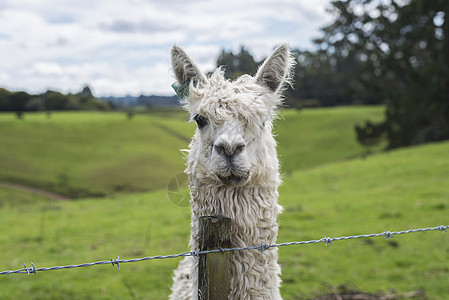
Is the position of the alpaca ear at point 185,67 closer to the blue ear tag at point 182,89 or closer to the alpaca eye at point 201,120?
the blue ear tag at point 182,89

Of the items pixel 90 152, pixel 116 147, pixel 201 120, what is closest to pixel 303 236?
pixel 201 120

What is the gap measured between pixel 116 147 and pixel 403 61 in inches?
1216

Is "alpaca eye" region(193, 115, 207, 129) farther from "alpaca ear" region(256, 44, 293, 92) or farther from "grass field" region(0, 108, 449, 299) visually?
"grass field" region(0, 108, 449, 299)

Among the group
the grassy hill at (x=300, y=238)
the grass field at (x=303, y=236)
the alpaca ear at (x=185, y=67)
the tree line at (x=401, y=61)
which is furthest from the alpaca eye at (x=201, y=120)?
the tree line at (x=401, y=61)

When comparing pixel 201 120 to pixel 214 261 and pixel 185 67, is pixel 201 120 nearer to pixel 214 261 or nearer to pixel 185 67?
pixel 185 67

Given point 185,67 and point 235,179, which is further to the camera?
point 185,67

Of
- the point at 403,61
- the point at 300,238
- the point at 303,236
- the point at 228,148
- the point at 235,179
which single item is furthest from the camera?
the point at 403,61

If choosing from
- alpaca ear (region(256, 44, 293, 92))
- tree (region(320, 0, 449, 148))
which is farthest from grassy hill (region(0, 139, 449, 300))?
tree (region(320, 0, 449, 148))

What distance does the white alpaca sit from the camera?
8.79 ft

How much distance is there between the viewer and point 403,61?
100 ft

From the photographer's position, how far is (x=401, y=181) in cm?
1543

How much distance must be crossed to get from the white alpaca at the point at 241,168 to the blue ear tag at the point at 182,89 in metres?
0.08

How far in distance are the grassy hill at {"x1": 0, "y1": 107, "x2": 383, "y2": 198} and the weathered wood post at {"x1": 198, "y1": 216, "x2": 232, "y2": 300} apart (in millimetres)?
30091

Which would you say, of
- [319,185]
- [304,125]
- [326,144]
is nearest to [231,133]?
[319,185]
